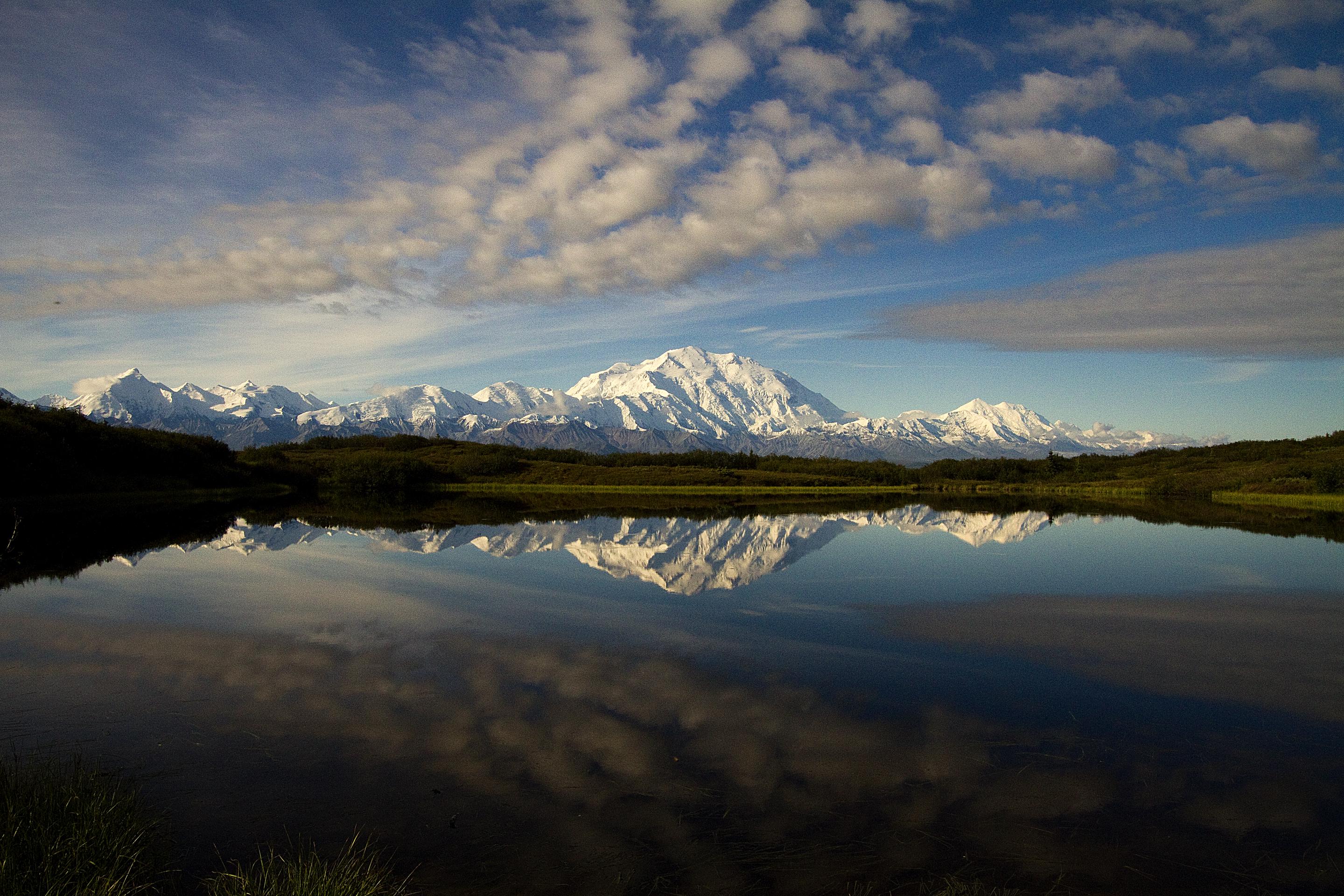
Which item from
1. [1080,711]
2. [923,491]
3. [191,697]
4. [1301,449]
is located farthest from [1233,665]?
[1301,449]

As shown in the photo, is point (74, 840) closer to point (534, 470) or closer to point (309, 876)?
point (309, 876)

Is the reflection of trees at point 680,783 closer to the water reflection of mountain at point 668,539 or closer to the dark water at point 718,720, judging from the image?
the dark water at point 718,720

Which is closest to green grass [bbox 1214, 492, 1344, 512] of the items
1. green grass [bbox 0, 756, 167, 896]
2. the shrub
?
green grass [bbox 0, 756, 167, 896]

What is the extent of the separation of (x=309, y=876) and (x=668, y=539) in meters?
38.9

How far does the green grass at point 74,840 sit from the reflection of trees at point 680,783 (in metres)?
0.79

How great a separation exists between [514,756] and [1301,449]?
193104mm

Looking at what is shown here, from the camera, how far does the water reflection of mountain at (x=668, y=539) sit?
32.7 metres

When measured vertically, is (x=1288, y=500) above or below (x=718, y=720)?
below

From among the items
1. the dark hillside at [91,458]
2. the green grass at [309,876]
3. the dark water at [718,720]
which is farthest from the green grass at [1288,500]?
the dark hillside at [91,458]

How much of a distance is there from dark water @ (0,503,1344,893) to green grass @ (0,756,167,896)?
54cm

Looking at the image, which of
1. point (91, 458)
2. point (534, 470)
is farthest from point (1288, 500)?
point (91, 458)

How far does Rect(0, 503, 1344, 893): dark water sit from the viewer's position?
29.2 ft

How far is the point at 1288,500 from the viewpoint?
102562 millimetres

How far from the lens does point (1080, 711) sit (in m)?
13.9
